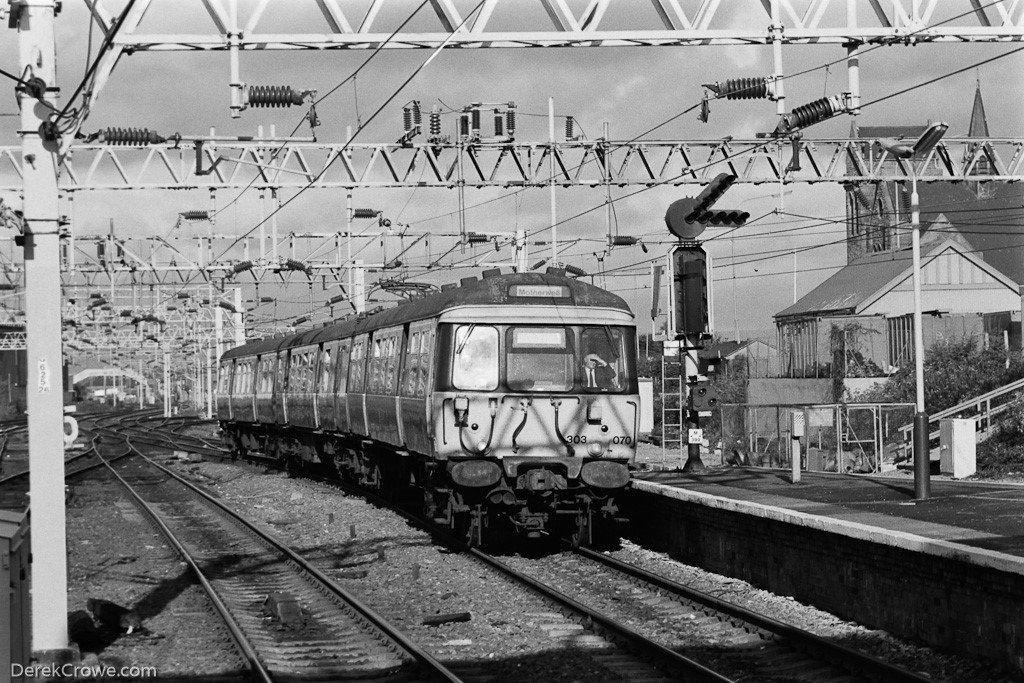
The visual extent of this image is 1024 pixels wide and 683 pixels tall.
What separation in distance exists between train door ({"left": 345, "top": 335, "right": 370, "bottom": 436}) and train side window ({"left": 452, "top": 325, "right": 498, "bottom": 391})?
567 cm

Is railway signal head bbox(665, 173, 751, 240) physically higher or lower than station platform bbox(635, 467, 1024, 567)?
higher

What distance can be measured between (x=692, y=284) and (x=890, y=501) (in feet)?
18.8

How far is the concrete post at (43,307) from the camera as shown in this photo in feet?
A: 33.9

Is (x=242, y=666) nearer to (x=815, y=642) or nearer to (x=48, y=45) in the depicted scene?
(x=815, y=642)

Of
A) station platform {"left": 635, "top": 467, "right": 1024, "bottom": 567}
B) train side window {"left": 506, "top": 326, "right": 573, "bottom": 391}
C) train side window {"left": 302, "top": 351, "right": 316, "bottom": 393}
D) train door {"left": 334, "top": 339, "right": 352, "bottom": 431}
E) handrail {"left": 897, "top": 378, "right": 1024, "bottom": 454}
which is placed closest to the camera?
station platform {"left": 635, "top": 467, "right": 1024, "bottom": 567}

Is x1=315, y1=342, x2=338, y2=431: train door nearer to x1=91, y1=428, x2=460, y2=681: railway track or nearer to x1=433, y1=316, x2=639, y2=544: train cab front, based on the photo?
x1=91, y1=428, x2=460, y2=681: railway track

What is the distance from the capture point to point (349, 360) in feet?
76.9

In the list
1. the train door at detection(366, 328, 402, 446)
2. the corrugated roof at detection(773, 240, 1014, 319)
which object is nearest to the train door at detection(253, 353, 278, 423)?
the train door at detection(366, 328, 402, 446)

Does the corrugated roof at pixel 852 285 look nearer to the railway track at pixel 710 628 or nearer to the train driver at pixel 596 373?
the train driver at pixel 596 373

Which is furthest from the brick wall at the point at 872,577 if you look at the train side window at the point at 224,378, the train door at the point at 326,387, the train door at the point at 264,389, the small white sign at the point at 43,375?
the train side window at the point at 224,378

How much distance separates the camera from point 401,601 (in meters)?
13.2

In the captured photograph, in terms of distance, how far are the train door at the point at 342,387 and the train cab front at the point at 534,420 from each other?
7.51 metres

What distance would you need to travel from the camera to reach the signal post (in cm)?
2011

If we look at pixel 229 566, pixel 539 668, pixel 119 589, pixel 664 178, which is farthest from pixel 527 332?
pixel 664 178
